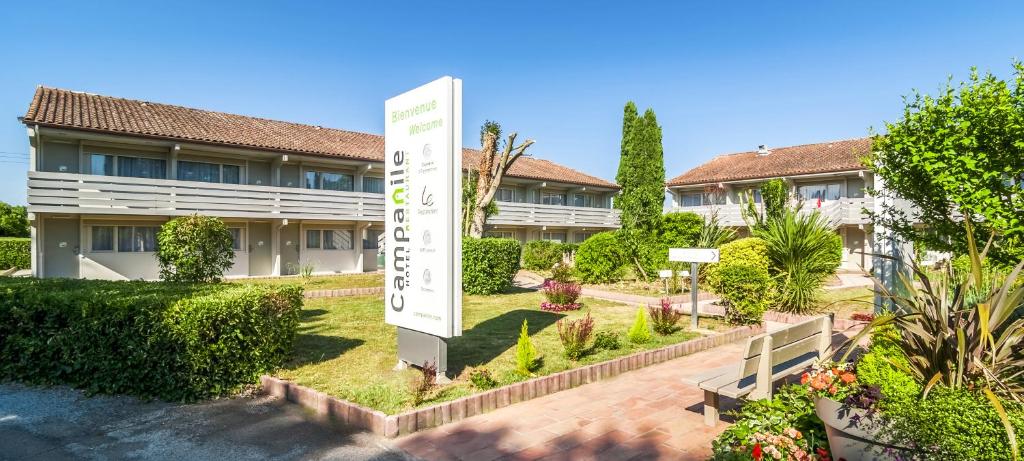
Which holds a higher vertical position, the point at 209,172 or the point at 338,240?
the point at 209,172

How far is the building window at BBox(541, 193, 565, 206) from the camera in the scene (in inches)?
1379

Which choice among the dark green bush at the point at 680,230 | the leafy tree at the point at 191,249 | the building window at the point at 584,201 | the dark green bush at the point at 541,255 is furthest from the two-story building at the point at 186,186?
the dark green bush at the point at 680,230

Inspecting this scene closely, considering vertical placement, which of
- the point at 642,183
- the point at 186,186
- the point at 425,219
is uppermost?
the point at 642,183

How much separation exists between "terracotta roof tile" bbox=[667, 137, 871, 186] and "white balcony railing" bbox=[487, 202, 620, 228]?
228 inches

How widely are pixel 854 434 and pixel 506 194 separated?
96.0 feet

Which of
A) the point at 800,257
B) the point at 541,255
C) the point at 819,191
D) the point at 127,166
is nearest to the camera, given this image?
the point at 800,257

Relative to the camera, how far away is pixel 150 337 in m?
6.27

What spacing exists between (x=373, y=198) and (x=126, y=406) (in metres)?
19.5

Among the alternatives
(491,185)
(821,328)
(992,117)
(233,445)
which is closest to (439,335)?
(233,445)

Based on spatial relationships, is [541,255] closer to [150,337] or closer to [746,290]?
[746,290]

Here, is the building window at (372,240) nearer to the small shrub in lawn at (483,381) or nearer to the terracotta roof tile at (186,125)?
the terracotta roof tile at (186,125)

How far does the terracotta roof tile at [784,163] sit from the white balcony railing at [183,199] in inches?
866

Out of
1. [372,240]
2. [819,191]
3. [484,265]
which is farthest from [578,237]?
[484,265]

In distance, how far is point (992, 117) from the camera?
221 inches
